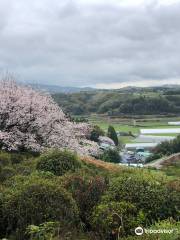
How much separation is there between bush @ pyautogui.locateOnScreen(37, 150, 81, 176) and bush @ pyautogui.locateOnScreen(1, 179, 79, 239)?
614 cm

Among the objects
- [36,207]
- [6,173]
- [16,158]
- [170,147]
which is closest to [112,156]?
[170,147]

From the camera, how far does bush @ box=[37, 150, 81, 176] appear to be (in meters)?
15.9

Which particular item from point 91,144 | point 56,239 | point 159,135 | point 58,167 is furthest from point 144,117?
point 56,239

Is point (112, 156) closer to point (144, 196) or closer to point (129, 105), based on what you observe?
point (144, 196)

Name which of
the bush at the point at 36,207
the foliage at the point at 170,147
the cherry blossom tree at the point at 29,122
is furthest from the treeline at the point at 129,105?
the bush at the point at 36,207

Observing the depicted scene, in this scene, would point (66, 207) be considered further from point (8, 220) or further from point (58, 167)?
point (58, 167)

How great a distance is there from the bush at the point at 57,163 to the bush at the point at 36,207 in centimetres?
614

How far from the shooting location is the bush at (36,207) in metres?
8.95

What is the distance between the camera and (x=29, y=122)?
79.0ft

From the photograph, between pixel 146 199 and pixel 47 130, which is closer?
pixel 146 199

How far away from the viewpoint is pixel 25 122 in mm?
23906

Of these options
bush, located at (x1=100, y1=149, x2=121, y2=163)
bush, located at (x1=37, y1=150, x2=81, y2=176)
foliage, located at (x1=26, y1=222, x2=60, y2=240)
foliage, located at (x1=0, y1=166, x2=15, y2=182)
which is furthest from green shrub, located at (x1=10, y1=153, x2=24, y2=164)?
bush, located at (x1=100, y1=149, x2=121, y2=163)

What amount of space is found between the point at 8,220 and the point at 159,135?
88.3 m

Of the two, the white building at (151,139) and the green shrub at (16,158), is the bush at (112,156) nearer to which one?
the green shrub at (16,158)
